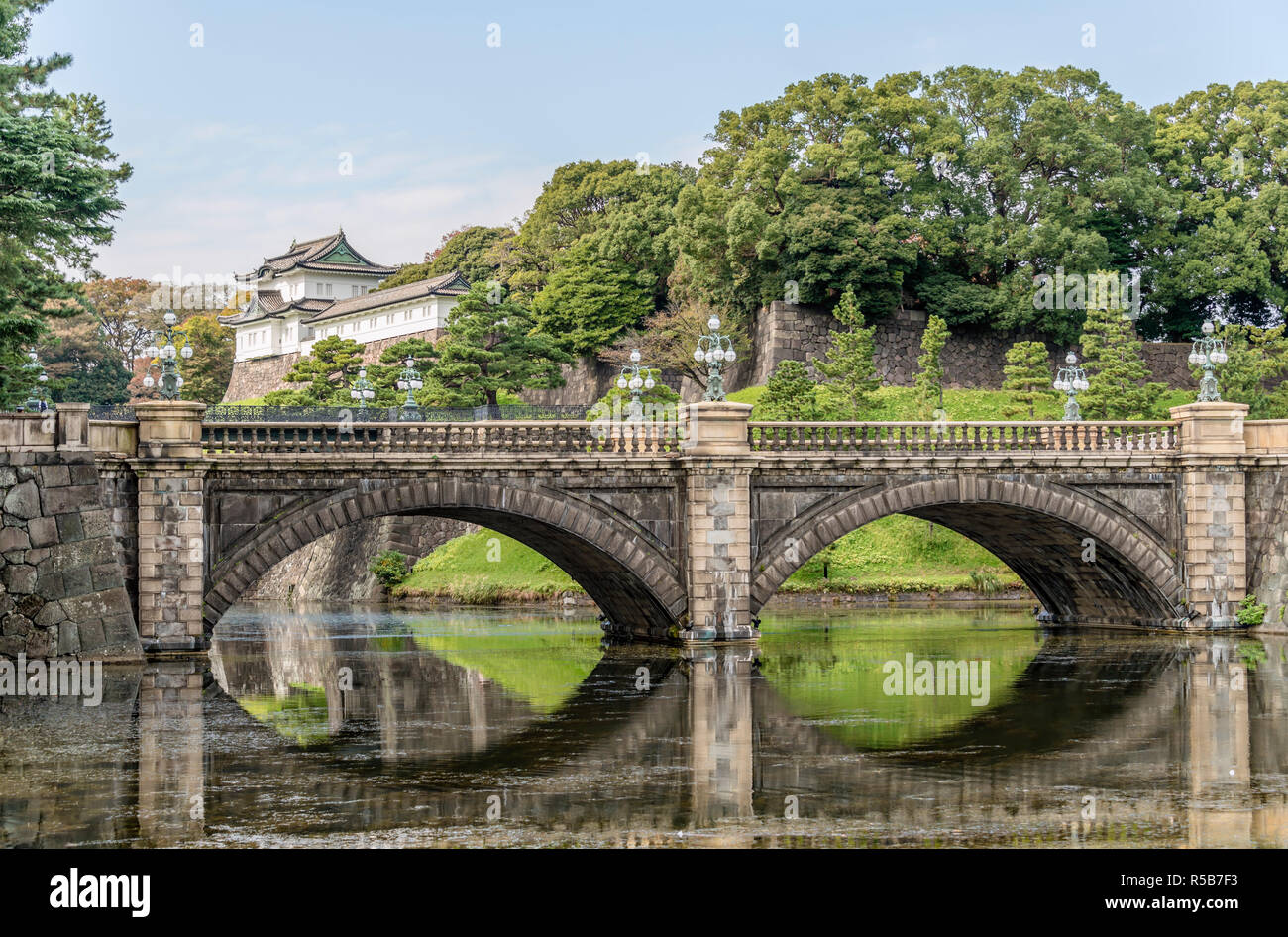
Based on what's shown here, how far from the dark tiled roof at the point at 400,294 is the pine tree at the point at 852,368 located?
26415mm

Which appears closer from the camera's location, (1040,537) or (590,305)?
(1040,537)

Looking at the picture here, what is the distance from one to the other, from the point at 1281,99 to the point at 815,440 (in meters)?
46.1

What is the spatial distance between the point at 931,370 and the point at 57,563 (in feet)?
138

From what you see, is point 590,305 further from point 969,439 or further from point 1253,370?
point 969,439

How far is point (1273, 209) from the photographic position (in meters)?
69.2

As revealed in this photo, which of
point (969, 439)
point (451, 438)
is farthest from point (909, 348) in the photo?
point (451, 438)

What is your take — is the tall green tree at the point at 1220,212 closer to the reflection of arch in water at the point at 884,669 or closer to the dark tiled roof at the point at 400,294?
the reflection of arch in water at the point at 884,669

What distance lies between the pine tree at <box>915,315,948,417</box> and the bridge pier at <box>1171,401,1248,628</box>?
23593mm

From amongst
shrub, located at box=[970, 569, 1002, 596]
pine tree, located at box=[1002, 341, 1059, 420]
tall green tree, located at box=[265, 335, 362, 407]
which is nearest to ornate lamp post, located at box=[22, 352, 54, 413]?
tall green tree, located at box=[265, 335, 362, 407]

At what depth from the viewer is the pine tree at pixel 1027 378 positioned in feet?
206

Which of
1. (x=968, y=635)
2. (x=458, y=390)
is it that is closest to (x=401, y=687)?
(x=968, y=635)

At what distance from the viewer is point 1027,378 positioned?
6309cm

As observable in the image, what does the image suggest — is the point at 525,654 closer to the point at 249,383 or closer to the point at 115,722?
the point at 115,722

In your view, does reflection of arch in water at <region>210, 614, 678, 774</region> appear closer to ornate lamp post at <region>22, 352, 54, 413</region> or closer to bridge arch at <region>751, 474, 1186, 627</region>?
bridge arch at <region>751, 474, 1186, 627</region>
